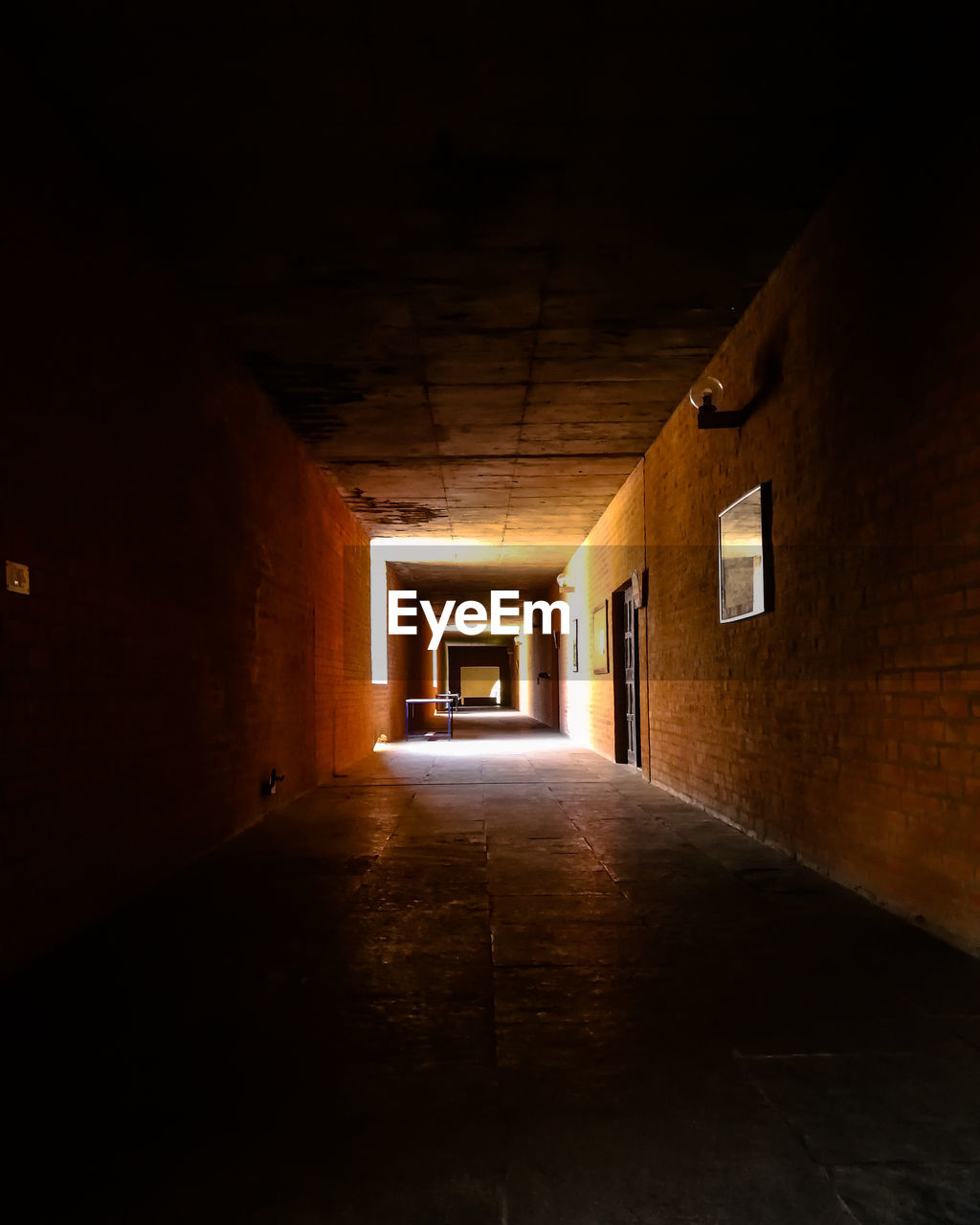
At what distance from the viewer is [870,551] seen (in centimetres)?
368

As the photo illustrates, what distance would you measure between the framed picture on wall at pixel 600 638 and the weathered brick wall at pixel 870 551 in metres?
5.10

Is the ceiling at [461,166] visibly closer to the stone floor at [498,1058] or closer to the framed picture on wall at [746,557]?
the framed picture on wall at [746,557]

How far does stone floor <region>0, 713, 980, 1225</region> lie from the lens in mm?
1647

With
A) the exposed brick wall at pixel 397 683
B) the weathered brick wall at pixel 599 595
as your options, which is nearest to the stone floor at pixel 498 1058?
the weathered brick wall at pixel 599 595

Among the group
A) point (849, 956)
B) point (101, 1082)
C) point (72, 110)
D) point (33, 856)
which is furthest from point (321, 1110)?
point (72, 110)

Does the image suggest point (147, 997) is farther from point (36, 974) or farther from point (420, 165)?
point (420, 165)

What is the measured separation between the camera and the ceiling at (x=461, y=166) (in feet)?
9.85

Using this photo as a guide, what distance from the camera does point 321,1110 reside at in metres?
1.95

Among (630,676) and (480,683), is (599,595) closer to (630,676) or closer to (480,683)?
(630,676)

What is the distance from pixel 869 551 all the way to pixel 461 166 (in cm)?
229

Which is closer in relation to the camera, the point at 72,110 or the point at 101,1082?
the point at 101,1082

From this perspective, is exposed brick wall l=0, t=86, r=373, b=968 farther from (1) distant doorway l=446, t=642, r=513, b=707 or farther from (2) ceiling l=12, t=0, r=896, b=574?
(1) distant doorway l=446, t=642, r=513, b=707

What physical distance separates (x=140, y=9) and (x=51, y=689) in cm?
226

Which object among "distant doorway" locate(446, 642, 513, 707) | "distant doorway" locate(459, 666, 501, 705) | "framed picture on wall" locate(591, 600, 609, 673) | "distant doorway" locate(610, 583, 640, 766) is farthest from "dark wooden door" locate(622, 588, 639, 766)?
"distant doorway" locate(459, 666, 501, 705)
